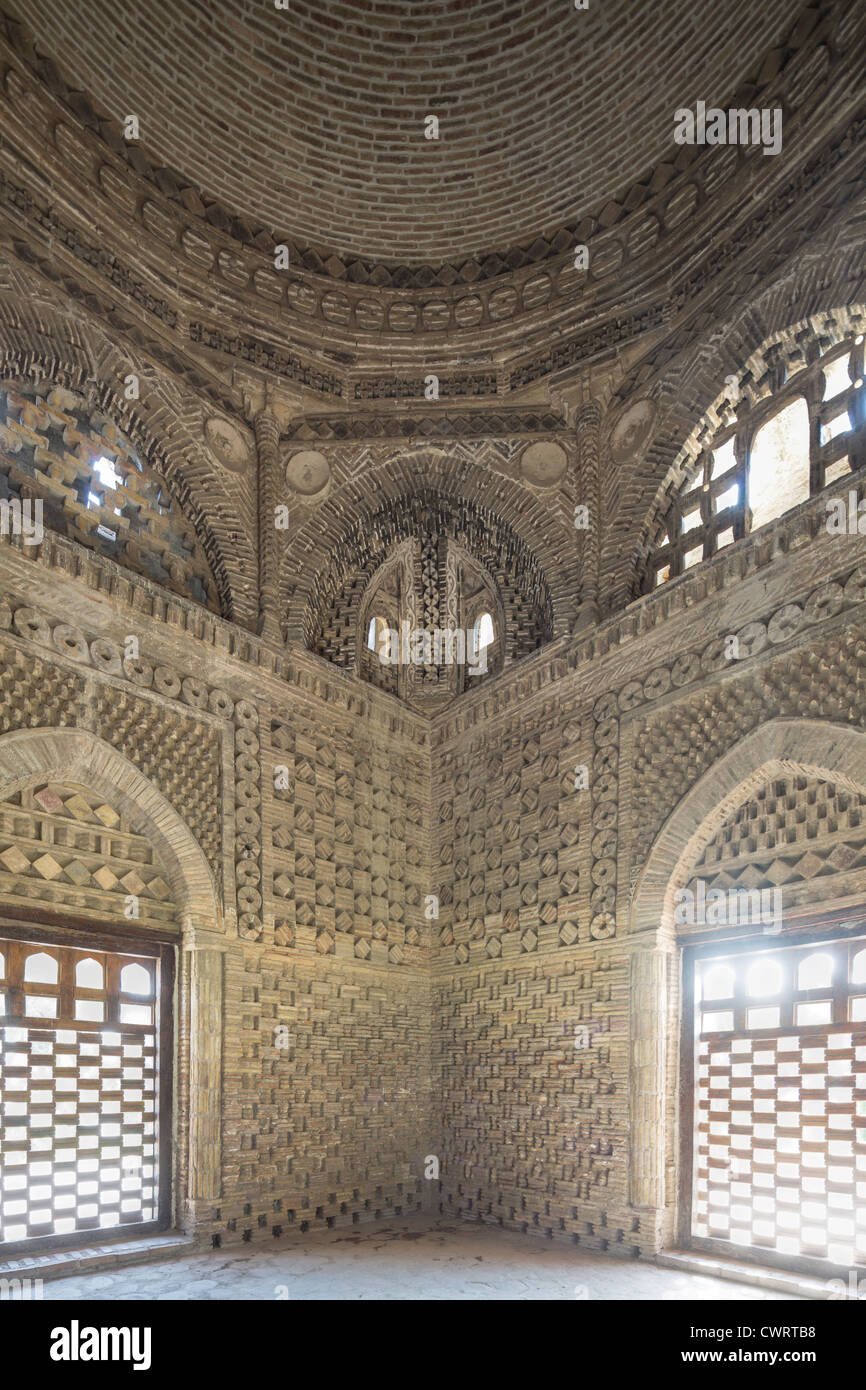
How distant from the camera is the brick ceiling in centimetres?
729

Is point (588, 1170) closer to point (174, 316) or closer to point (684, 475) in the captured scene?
point (684, 475)

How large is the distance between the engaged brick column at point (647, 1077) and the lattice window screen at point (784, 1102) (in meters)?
0.23

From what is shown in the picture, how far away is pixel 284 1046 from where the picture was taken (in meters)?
6.86

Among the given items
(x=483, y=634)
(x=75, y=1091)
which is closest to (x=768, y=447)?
(x=483, y=634)

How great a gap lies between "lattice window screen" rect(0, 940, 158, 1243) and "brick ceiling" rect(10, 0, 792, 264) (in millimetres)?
6156

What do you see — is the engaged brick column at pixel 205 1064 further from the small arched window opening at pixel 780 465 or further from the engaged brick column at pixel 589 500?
the small arched window opening at pixel 780 465

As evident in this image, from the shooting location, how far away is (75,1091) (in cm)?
578

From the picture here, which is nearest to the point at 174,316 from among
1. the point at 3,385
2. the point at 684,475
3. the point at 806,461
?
the point at 3,385

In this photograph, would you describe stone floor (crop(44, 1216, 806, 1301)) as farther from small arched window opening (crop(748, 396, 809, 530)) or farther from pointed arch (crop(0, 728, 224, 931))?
small arched window opening (crop(748, 396, 809, 530))

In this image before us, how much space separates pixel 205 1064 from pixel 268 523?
4173mm

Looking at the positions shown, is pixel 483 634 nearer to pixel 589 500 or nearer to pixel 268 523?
pixel 589 500

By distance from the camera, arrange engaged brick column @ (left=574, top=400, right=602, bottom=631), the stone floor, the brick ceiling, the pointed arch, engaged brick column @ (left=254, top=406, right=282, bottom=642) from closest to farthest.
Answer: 1. the stone floor
2. the pointed arch
3. the brick ceiling
4. engaged brick column @ (left=574, top=400, right=602, bottom=631)
5. engaged brick column @ (left=254, top=406, right=282, bottom=642)

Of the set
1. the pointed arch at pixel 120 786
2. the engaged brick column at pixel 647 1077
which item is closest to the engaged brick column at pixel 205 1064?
the pointed arch at pixel 120 786

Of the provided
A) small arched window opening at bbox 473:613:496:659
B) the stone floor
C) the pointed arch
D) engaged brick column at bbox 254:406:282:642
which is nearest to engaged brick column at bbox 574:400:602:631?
small arched window opening at bbox 473:613:496:659
